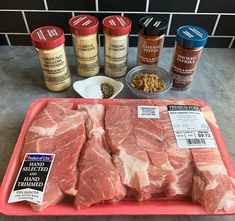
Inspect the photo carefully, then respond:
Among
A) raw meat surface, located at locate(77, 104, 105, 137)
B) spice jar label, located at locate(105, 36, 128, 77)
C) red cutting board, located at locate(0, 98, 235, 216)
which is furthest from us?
spice jar label, located at locate(105, 36, 128, 77)

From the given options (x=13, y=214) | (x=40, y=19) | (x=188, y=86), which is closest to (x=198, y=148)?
(x=188, y=86)

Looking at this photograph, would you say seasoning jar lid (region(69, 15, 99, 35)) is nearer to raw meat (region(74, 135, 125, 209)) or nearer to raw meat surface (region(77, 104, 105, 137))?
raw meat surface (region(77, 104, 105, 137))

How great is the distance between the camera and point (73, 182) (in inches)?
21.0

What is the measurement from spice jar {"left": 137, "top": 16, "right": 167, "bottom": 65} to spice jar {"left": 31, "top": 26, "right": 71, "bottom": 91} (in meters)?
0.23

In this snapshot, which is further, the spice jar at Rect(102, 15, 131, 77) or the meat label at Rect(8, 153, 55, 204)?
the spice jar at Rect(102, 15, 131, 77)

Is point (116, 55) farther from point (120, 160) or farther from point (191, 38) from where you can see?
point (120, 160)

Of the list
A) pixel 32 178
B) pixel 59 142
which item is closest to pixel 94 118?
pixel 59 142

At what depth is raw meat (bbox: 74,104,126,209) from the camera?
511 millimetres

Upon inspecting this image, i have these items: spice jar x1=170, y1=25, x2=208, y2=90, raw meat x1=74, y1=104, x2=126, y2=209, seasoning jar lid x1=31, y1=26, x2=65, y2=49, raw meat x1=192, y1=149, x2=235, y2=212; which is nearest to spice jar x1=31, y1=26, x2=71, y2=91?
seasoning jar lid x1=31, y1=26, x2=65, y2=49

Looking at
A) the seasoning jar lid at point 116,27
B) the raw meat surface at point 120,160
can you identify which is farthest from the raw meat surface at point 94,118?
the seasoning jar lid at point 116,27

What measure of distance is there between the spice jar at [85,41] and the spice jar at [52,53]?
0.15ft

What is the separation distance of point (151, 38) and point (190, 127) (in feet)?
0.92

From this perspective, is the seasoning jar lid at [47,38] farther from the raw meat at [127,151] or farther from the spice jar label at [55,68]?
the raw meat at [127,151]

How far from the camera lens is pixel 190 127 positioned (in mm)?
624
